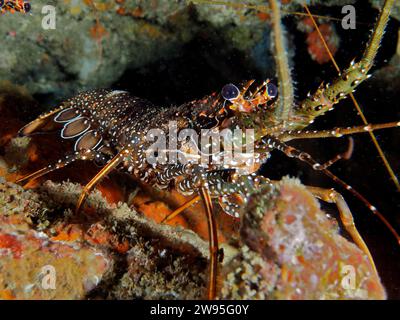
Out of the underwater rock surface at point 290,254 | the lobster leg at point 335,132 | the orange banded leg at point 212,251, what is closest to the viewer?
the underwater rock surface at point 290,254

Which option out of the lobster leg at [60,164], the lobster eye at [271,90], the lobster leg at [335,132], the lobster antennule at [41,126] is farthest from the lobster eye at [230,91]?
the lobster antennule at [41,126]

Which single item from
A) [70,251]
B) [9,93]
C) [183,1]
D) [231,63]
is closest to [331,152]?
[231,63]

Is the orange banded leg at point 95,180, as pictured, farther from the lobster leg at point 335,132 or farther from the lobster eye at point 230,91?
the lobster leg at point 335,132

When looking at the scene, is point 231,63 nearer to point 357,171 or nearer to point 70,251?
point 357,171

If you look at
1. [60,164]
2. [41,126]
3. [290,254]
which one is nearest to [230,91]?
[290,254]

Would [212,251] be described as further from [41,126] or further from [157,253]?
[41,126]

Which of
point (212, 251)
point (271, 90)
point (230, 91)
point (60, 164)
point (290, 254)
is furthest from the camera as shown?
point (60, 164)

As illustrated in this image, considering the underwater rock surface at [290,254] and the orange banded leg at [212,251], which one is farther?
the orange banded leg at [212,251]

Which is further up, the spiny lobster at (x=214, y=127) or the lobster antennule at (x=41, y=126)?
the lobster antennule at (x=41, y=126)
